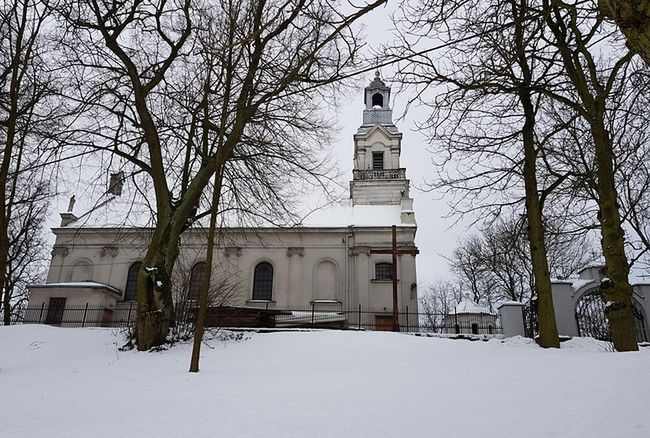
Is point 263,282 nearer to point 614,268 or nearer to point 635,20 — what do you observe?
point 614,268

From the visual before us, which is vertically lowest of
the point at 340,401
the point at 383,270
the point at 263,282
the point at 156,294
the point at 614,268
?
the point at 340,401

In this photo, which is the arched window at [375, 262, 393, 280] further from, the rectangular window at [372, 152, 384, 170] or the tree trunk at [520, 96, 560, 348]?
the tree trunk at [520, 96, 560, 348]

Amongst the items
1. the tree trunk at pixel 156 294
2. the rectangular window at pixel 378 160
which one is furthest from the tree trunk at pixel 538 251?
the rectangular window at pixel 378 160

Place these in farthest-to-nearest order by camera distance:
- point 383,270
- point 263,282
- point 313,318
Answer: point 263,282, point 383,270, point 313,318

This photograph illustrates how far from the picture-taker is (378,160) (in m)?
34.0

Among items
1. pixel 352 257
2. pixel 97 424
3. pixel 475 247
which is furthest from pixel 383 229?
pixel 97 424

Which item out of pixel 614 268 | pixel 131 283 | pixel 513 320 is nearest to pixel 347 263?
pixel 513 320

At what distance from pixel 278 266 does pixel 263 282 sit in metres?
1.51

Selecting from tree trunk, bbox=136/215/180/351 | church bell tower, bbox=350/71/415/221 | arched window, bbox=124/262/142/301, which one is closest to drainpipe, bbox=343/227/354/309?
church bell tower, bbox=350/71/415/221

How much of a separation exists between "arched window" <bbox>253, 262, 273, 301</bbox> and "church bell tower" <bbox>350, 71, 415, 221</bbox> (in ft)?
26.1

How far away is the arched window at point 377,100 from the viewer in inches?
1479

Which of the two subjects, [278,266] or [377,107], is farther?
[377,107]

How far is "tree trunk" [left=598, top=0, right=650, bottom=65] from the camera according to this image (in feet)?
9.43

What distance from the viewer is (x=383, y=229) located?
27625mm
